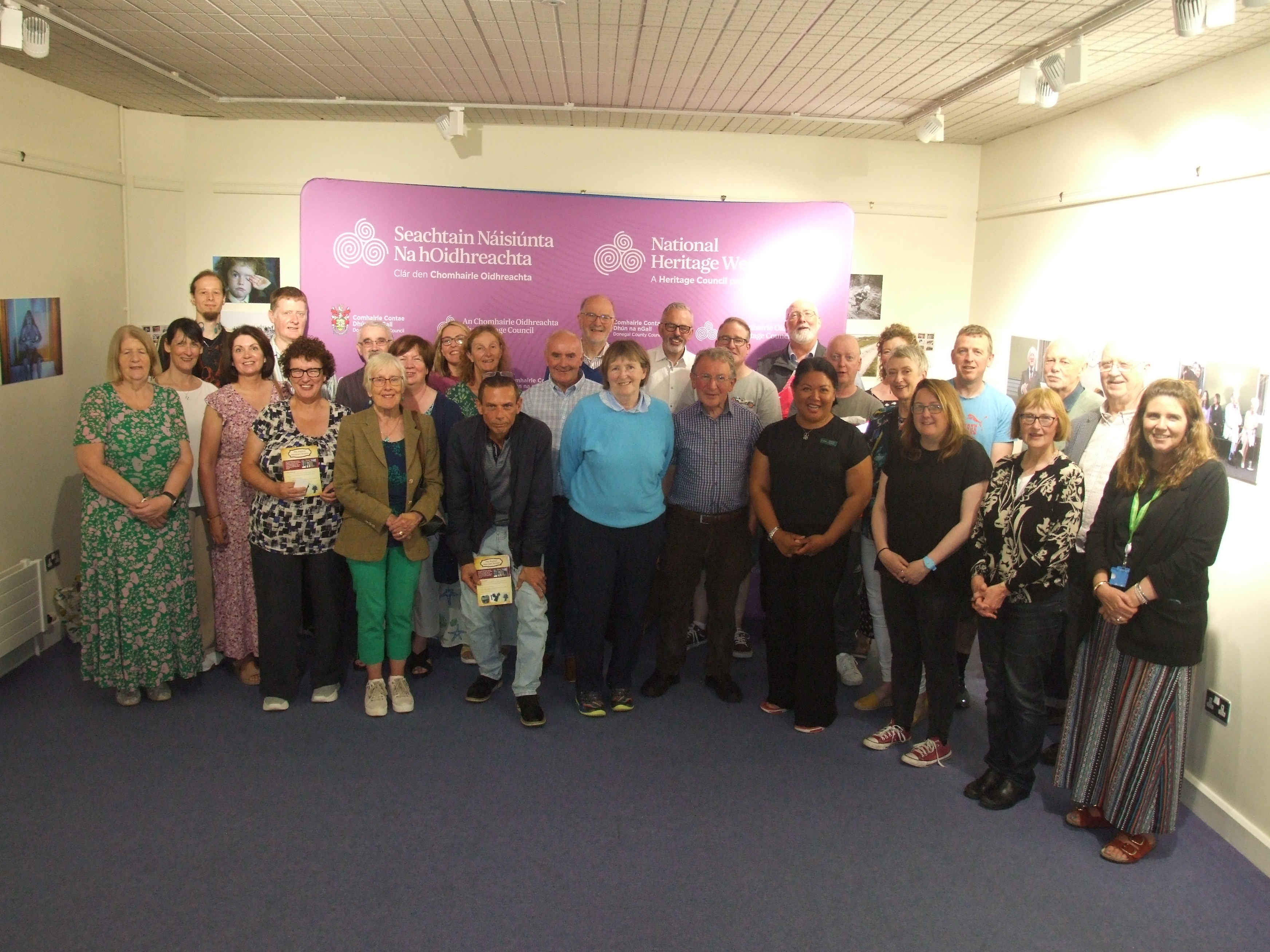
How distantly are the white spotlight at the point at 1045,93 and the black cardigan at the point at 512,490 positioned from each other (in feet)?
8.78

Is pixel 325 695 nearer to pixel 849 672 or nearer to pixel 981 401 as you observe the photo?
pixel 849 672

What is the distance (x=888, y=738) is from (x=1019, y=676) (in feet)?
2.40

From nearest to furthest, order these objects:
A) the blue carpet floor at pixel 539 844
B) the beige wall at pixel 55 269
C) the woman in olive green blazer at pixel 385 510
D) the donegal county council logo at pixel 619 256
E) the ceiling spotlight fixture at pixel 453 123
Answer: the blue carpet floor at pixel 539 844, the woman in olive green blazer at pixel 385 510, the beige wall at pixel 55 269, the ceiling spotlight fixture at pixel 453 123, the donegal county council logo at pixel 619 256

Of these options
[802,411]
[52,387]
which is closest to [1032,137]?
[802,411]

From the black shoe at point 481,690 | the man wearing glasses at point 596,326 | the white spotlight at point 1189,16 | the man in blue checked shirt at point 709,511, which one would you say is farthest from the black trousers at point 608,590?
the white spotlight at point 1189,16

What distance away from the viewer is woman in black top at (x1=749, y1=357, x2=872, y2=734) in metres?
3.69

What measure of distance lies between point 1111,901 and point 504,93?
4741mm

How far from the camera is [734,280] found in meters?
5.53

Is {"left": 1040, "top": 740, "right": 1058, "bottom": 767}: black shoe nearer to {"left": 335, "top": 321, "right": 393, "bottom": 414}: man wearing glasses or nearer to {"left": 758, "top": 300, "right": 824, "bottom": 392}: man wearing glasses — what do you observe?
{"left": 758, "top": 300, "right": 824, "bottom": 392}: man wearing glasses

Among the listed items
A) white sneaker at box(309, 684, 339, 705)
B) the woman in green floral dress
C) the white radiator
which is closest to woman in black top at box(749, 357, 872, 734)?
white sneaker at box(309, 684, 339, 705)

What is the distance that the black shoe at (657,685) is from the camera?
4.18 metres

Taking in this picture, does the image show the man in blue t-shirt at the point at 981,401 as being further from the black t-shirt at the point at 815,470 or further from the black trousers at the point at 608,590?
the black trousers at the point at 608,590

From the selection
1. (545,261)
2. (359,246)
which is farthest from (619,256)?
(359,246)

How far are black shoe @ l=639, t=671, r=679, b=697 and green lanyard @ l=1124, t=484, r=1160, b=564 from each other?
2.08 m
